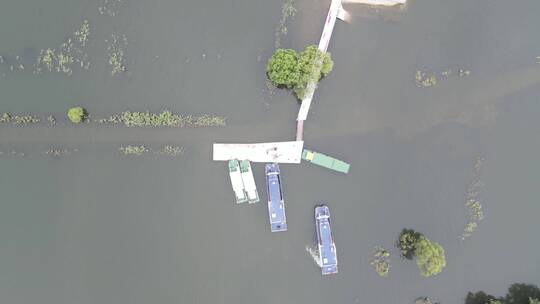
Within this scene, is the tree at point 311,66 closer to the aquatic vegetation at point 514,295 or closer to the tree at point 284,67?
the tree at point 284,67

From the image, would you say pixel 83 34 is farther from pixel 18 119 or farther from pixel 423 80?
pixel 423 80

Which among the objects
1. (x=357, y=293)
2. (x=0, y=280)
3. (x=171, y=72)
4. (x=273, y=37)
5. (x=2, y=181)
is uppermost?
(x=273, y=37)

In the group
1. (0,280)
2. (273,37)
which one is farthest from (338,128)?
(0,280)

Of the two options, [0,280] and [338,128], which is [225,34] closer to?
[338,128]

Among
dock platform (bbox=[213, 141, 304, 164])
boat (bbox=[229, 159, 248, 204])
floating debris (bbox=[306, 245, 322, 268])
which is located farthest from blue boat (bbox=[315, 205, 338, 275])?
boat (bbox=[229, 159, 248, 204])

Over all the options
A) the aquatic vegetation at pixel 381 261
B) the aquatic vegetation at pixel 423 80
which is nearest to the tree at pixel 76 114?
the aquatic vegetation at pixel 381 261

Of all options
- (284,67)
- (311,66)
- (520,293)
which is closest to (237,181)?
(284,67)
